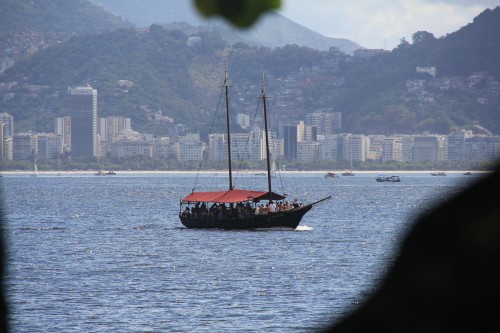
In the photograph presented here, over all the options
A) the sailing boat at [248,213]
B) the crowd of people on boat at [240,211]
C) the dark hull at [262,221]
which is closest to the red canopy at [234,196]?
the sailing boat at [248,213]

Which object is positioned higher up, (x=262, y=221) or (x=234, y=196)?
(x=234, y=196)

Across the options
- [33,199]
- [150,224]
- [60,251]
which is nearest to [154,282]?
[60,251]

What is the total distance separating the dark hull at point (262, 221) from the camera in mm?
62312

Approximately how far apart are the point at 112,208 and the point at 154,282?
2797 inches

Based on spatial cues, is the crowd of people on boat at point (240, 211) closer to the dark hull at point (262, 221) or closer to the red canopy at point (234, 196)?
the dark hull at point (262, 221)

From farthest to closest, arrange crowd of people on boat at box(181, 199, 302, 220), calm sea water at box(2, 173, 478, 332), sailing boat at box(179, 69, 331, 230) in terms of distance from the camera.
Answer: crowd of people on boat at box(181, 199, 302, 220), sailing boat at box(179, 69, 331, 230), calm sea water at box(2, 173, 478, 332)

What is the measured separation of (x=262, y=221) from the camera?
205 feet

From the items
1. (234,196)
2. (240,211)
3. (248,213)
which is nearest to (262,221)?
(248,213)

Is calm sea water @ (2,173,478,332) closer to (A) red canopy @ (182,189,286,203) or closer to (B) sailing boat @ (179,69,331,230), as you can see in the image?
(B) sailing boat @ (179,69,331,230)

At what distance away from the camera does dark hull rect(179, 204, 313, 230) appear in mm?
62312

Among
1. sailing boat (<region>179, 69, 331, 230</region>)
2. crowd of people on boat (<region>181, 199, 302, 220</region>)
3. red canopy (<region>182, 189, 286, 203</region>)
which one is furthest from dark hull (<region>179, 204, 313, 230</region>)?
red canopy (<region>182, 189, 286, 203</region>)

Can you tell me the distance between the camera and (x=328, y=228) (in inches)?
2879

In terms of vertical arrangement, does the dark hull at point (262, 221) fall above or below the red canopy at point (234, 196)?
below

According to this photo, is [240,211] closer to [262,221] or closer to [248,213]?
[248,213]
